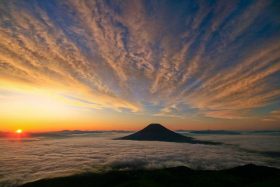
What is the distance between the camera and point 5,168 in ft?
358

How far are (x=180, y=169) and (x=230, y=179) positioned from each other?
2693 centimetres

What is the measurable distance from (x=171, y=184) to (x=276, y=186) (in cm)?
3339

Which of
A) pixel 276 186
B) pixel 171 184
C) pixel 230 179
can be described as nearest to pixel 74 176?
pixel 171 184

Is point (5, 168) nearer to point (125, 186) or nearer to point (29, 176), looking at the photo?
point (29, 176)

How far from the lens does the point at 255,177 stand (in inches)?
3558

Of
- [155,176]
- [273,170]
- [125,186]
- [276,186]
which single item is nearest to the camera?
[276,186]

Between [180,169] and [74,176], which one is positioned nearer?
[74,176]

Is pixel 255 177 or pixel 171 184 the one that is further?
pixel 255 177

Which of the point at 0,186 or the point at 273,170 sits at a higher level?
the point at 273,170

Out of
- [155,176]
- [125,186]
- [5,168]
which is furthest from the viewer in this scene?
[5,168]

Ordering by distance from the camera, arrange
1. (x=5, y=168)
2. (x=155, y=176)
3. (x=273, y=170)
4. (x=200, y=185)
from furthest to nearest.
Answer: (x=5, y=168)
(x=273, y=170)
(x=155, y=176)
(x=200, y=185)

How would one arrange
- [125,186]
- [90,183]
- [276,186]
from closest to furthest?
[276,186] → [125,186] → [90,183]

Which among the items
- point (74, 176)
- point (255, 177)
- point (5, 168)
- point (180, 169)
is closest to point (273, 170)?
point (255, 177)

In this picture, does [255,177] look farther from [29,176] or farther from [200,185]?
[29,176]
